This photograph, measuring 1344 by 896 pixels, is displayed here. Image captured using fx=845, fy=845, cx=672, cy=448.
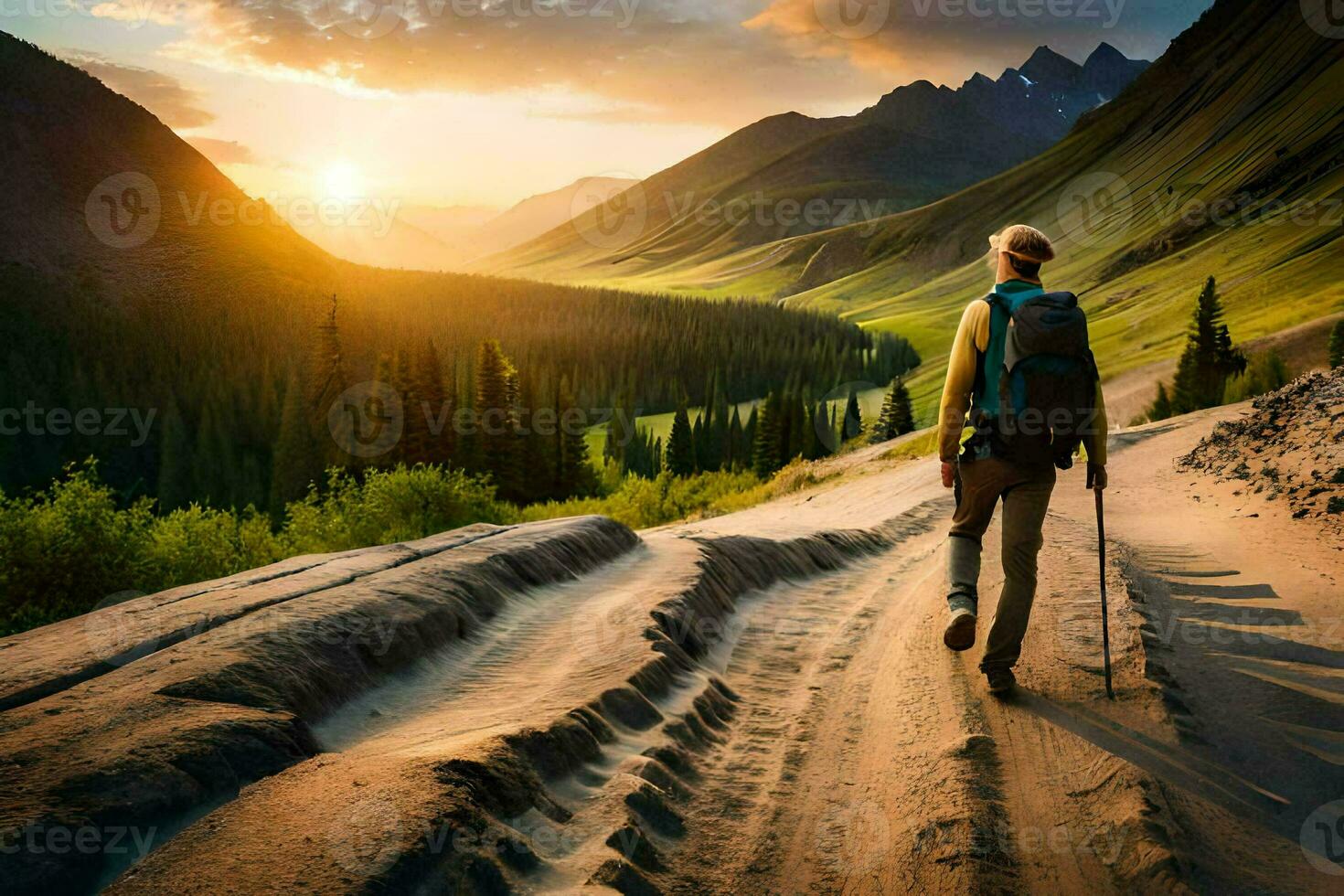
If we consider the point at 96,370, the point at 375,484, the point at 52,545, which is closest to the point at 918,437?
the point at 375,484

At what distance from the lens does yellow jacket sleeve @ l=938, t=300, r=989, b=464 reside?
6.02m

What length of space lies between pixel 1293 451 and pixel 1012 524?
11.8 metres

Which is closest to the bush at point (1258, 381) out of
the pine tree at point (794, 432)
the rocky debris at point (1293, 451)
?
the rocky debris at point (1293, 451)

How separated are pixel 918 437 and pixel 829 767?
3912 centimetres

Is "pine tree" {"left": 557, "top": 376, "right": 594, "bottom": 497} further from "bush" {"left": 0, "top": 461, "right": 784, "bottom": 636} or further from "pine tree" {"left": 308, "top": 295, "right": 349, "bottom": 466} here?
"bush" {"left": 0, "top": 461, "right": 784, "bottom": 636}

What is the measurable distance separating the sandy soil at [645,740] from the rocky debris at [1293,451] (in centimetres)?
466

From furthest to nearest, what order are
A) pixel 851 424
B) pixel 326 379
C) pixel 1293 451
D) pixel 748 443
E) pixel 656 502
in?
pixel 851 424
pixel 748 443
pixel 326 379
pixel 656 502
pixel 1293 451

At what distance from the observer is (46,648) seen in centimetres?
509

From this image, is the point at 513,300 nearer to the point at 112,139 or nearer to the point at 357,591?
the point at 112,139

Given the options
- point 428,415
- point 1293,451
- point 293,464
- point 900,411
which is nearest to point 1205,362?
point 900,411

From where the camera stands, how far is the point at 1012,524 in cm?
585

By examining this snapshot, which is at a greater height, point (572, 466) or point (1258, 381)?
point (1258, 381)

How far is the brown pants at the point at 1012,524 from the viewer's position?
5.75m

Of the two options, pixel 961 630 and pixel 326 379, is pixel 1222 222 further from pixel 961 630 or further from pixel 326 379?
pixel 961 630
